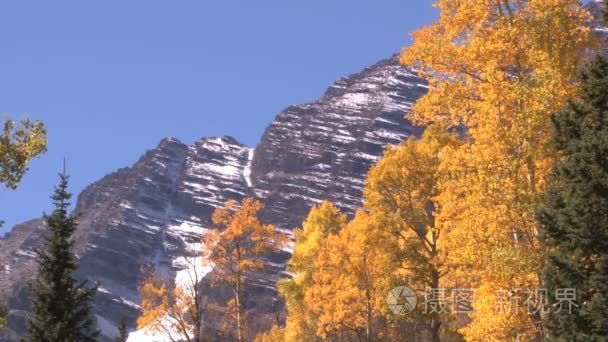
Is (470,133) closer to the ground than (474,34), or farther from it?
closer to the ground

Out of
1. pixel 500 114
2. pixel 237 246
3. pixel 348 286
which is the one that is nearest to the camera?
pixel 500 114

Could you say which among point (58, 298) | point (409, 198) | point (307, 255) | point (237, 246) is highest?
point (409, 198)

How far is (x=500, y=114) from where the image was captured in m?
15.6

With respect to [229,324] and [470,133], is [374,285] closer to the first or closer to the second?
[229,324]

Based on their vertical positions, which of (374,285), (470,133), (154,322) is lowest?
(154,322)

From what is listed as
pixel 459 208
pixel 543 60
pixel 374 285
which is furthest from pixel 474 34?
pixel 374 285

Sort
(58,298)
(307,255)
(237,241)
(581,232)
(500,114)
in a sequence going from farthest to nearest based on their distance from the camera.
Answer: (307,255) → (237,241) → (58,298) → (500,114) → (581,232)

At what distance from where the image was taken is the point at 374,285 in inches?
1200

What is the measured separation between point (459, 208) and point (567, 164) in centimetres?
403

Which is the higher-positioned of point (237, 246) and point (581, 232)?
point (237, 246)

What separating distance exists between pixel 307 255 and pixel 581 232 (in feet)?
87.6

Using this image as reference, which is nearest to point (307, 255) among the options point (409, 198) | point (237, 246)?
point (237, 246)

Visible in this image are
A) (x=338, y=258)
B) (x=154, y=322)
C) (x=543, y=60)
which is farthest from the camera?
(x=338, y=258)

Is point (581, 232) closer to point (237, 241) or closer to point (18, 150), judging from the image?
point (18, 150)
